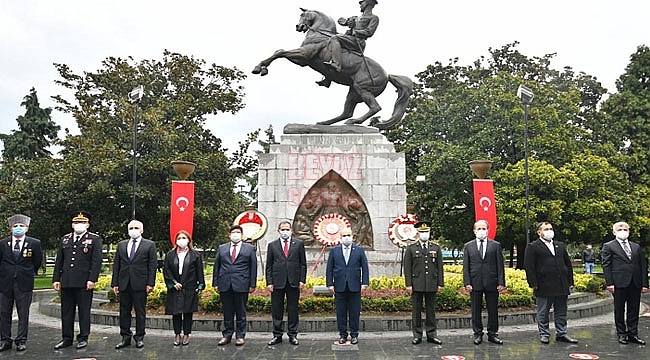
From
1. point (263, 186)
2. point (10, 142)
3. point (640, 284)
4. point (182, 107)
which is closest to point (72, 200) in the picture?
point (182, 107)

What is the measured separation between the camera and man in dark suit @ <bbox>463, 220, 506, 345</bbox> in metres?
8.13

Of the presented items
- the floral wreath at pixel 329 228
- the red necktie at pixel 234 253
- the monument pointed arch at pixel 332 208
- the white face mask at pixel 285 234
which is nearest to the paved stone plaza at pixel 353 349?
the red necktie at pixel 234 253

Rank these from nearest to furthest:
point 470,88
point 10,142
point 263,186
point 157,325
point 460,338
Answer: point 460,338, point 157,325, point 263,186, point 470,88, point 10,142

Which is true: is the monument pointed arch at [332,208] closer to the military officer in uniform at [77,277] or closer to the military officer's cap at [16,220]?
the military officer in uniform at [77,277]

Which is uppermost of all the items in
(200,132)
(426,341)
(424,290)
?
(200,132)

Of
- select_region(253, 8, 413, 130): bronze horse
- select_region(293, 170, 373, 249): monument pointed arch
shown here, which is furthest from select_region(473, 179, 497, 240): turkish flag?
select_region(293, 170, 373, 249): monument pointed arch

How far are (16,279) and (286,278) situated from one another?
12.0ft

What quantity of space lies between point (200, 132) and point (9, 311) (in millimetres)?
14917

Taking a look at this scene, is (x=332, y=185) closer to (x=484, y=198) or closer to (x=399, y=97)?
(x=399, y=97)

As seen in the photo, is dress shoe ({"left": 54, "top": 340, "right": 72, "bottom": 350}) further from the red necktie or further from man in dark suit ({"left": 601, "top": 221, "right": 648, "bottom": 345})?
man in dark suit ({"left": 601, "top": 221, "right": 648, "bottom": 345})

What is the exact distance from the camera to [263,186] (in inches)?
523

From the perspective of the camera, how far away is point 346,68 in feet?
45.2

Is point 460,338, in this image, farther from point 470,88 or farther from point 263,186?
point 470,88

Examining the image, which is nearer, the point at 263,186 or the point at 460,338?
the point at 460,338
